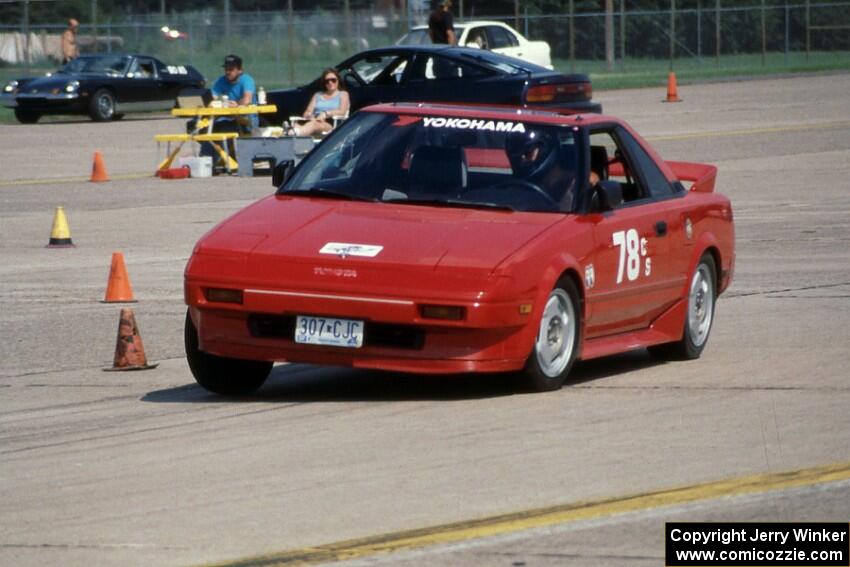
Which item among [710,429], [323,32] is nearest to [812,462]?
[710,429]

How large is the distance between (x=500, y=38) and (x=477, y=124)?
1254 inches

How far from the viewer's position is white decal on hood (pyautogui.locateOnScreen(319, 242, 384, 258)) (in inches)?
349

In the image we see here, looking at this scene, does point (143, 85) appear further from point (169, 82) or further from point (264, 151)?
point (264, 151)

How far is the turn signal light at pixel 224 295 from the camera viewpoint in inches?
353

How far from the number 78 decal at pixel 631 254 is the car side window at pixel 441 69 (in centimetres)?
1573

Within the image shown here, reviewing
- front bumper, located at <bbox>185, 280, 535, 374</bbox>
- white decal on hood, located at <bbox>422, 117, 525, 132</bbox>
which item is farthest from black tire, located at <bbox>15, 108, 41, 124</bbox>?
front bumper, located at <bbox>185, 280, 535, 374</bbox>

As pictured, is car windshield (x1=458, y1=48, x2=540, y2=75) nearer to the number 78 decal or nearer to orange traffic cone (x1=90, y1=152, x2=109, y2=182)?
orange traffic cone (x1=90, y1=152, x2=109, y2=182)

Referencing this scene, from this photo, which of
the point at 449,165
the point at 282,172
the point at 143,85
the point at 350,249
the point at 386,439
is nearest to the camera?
the point at 386,439

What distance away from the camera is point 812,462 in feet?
24.2

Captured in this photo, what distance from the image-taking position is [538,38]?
199ft

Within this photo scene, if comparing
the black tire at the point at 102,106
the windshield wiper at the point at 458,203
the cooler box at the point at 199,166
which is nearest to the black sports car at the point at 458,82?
the cooler box at the point at 199,166

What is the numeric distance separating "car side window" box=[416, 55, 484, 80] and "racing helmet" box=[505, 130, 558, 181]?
1576 centimetres

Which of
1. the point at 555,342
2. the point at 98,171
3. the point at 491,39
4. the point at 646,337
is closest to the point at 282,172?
the point at 555,342

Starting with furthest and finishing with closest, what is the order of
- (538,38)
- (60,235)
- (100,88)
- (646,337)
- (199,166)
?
(538,38)
(100,88)
(199,166)
(60,235)
(646,337)
